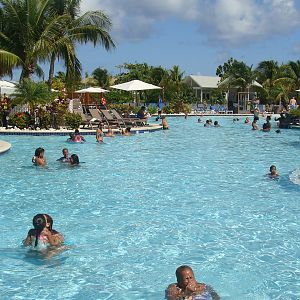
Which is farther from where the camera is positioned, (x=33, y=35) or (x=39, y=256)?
(x=33, y=35)

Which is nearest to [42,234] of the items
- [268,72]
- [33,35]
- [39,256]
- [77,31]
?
[39,256]

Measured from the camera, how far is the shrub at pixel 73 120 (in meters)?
23.5

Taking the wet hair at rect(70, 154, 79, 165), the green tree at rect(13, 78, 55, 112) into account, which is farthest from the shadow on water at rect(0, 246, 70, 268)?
the green tree at rect(13, 78, 55, 112)

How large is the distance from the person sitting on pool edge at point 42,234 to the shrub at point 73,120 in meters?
17.3

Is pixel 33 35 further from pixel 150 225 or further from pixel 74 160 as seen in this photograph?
pixel 150 225

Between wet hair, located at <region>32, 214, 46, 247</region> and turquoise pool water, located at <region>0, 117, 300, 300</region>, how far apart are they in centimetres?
30

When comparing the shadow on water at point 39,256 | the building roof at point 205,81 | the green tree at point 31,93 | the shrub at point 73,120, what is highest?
the building roof at point 205,81

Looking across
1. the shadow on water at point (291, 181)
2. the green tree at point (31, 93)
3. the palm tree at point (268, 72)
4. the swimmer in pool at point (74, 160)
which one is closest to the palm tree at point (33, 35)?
the green tree at point (31, 93)

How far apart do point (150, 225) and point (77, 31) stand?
23.7 metres

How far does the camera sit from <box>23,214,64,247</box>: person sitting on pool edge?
639 cm

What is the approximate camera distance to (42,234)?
646cm

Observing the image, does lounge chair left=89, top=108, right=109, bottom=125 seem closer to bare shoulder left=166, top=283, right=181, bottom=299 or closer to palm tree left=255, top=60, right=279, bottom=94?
bare shoulder left=166, top=283, right=181, bottom=299

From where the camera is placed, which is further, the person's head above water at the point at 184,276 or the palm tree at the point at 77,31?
the palm tree at the point at 77,31

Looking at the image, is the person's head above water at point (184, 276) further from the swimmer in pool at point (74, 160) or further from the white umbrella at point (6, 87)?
the white umbrella at point (6, 87)
